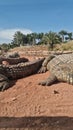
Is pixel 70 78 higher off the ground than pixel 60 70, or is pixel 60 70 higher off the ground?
pixel 60 70

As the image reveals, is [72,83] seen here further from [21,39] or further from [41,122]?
[21,39]

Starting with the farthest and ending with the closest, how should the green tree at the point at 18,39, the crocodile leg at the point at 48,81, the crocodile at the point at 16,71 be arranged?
the green tree at the point at 18,39
the crocodile at the point at 16,71
the crocodile leg at the point at 48,81

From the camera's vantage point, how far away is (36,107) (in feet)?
24.3

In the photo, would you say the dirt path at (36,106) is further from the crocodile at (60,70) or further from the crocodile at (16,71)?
the crocodile at (16,71)

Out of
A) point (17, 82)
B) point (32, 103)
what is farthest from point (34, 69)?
point (32, 103)

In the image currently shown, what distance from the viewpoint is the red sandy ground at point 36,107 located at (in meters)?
6.39

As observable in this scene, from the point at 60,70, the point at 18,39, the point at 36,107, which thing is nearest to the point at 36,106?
the point at 36,107

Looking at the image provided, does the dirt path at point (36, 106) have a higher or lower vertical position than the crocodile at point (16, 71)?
lower

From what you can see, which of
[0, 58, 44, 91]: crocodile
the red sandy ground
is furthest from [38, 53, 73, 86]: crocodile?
[0, 58, 44, 91]: crocodile

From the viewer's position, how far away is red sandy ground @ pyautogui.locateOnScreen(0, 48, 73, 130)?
6.39 m

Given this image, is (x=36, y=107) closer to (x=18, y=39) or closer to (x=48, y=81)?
(x=48, y=81)

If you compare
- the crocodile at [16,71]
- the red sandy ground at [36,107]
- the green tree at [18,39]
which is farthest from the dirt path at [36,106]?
the green tree at [18,39]

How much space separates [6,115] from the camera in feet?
23.4

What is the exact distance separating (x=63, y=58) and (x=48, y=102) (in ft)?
8.37
